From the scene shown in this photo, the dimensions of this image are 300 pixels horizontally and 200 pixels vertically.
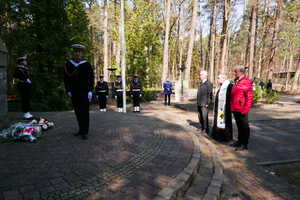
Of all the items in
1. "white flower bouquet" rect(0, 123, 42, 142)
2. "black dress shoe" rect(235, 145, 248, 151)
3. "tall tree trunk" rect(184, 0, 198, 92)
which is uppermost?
"tall tree trunk" rect(184, 0, 198, 92)

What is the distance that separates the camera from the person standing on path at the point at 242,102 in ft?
13.9

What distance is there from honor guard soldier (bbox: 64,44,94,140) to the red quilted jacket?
3639 millimetres

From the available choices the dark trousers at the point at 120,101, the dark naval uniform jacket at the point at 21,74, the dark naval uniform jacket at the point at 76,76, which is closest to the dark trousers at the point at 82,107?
the dark naval uniform jacket at the point at 76,76

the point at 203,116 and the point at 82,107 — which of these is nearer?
the point at 82,107

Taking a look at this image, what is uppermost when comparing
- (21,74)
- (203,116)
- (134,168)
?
(21,74)

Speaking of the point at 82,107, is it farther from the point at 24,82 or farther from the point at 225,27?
the point at 225,27

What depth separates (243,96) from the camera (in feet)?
14.1

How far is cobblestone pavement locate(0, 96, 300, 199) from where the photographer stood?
2.34 m

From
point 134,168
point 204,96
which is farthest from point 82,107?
point 204,96

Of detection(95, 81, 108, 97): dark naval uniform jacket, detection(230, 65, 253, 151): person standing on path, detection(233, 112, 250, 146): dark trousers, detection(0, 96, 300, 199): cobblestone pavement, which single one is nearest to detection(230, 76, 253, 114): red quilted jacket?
detection(230, 65, 253, 151): person standing on path

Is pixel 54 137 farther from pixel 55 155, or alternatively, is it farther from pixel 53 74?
pixel 53 74

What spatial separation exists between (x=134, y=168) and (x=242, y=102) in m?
3.05

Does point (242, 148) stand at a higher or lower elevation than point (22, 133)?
lower

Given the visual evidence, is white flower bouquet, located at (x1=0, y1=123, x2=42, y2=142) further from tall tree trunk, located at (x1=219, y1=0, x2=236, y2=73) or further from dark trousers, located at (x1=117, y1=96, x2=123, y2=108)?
tall tree trunk, located at (x1=219, y1=0, x2=236, y2=73)
